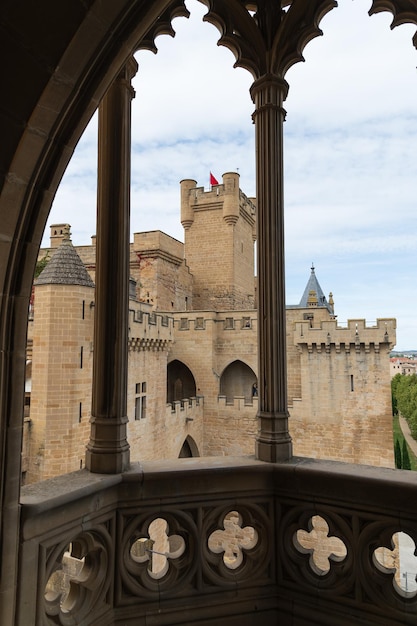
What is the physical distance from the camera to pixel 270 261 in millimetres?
2250

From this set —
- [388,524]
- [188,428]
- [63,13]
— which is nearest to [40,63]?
[63,13]

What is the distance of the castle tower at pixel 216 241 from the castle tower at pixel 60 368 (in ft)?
46.6

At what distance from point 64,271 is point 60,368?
6.99 ft

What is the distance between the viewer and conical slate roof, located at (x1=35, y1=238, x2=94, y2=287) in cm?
955

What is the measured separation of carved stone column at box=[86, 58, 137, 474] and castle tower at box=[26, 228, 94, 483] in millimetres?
7852

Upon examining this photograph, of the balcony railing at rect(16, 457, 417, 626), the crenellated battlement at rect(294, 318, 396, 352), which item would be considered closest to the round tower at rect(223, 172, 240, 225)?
the crenellated battlement at rect(294, 318, 396, 352)

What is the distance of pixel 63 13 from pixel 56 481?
5.07ft

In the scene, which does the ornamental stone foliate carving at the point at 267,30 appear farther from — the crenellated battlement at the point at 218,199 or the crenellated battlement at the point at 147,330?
the crenellated battlement at the point at 218,199

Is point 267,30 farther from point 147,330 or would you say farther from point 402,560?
point 402,560

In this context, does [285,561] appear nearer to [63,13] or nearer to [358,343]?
[63,13]

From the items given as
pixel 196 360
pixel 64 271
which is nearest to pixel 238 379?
pixel 196 360

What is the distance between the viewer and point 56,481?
1.71 meters

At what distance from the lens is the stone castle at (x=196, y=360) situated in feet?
30.8

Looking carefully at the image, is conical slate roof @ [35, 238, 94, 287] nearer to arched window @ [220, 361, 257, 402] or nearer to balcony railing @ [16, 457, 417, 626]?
balcony railing @ [16, 457, 417, 626]
